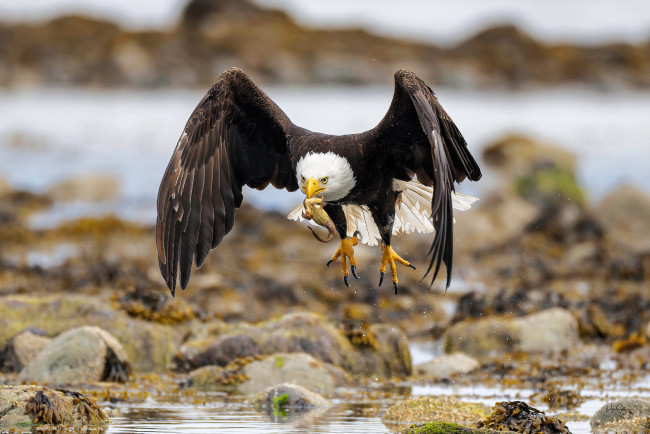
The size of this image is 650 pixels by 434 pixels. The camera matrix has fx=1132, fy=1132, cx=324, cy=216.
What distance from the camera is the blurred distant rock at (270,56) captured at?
5847 cm

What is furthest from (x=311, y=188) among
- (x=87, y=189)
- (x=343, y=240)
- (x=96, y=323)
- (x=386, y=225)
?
(x=87, y=189)

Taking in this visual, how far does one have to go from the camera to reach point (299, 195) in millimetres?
25438

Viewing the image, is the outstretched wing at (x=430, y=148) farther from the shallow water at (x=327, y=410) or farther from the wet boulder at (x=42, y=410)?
the wet boulder at (x=42, y=410)

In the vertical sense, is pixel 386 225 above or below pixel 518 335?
above

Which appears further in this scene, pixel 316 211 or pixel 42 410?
pixel 316 211

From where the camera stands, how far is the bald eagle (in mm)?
7953

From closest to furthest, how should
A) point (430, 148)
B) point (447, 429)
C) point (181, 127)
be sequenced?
1. point (447, 429)
2. point (430, 148)
3. point (181, 127)

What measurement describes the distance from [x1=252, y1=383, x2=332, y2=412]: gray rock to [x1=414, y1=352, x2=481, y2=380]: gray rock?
1.66 meters

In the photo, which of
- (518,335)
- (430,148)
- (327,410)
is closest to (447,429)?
(327,410)

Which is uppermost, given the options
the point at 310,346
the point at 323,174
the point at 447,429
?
the point at 323,174

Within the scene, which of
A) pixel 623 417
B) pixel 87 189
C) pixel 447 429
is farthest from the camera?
pixel 87 189

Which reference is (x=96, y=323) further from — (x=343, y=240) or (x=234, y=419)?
(x=234, y=419)

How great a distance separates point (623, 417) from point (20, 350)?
191 inches

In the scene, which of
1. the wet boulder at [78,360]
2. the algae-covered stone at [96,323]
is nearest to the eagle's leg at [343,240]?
the algae-covered stone at [96,323]
